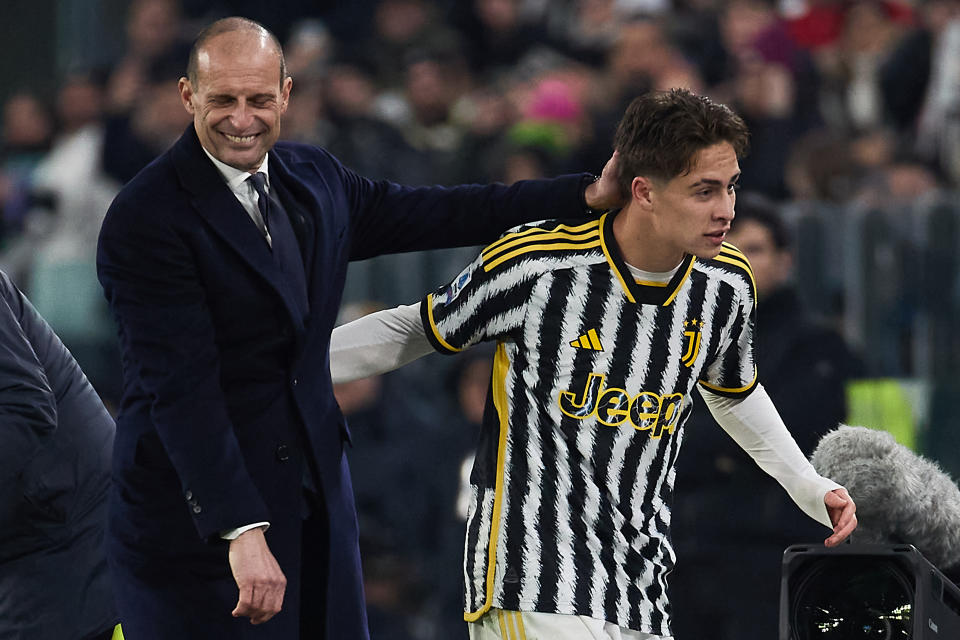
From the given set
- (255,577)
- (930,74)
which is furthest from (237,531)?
(930,74)

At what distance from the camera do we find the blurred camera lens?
334 cm

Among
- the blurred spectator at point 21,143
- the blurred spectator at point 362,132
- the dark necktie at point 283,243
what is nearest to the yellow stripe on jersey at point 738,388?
the dark necktie at point 283,243

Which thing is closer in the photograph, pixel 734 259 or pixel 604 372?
pixel 604 372

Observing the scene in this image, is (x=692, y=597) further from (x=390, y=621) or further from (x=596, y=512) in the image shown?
(x=596, y=512)

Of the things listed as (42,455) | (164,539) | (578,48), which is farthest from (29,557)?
(578,48)

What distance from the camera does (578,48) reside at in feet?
28.9

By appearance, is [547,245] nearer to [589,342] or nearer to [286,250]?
[589,342]

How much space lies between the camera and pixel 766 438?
362 cm

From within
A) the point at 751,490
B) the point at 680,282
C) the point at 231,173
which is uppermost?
the point at 231,173

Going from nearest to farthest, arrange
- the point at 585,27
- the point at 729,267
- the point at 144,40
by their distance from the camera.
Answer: the point at 729,267 → the point at 585,27 → the point at 144,40

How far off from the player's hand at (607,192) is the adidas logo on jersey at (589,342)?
10.9 inches

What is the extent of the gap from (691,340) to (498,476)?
49 cm

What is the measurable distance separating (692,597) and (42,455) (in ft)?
9.20

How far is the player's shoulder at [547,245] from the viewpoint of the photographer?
3346mm
